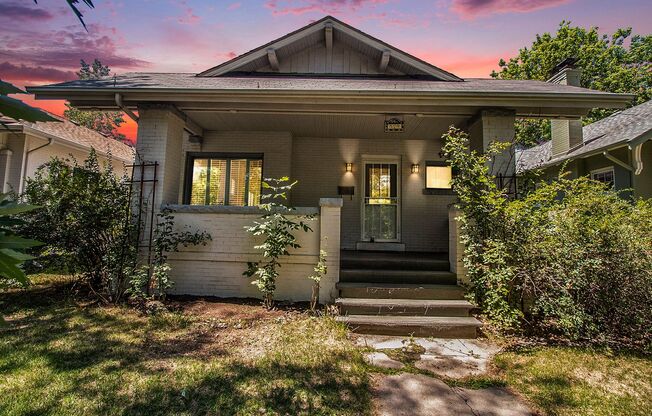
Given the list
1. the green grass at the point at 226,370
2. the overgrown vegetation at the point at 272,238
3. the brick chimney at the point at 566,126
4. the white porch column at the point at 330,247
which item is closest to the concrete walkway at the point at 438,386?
the green grass at the point at 226,370

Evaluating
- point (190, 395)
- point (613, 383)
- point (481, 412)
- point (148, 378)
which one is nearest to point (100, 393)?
point (148, 378)

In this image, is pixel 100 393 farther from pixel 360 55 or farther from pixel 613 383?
pixel 360 55

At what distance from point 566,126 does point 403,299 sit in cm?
1049

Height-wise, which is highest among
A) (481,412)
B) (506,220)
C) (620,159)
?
(620,159)

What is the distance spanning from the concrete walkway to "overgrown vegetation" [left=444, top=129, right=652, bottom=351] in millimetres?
932

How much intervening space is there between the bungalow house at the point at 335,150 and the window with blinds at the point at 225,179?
0.03 m

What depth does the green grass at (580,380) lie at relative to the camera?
9.35 ft

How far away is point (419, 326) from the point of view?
439 cm

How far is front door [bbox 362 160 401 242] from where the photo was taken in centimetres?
812

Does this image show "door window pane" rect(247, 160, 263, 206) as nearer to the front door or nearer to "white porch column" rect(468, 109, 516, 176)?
the front door

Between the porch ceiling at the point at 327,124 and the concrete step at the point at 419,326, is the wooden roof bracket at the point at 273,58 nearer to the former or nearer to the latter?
the porch ceiling at the point at 327,124

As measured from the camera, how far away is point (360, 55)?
7719 mm

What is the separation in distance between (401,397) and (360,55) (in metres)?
7.24

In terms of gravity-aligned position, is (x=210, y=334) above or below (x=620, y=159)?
below
